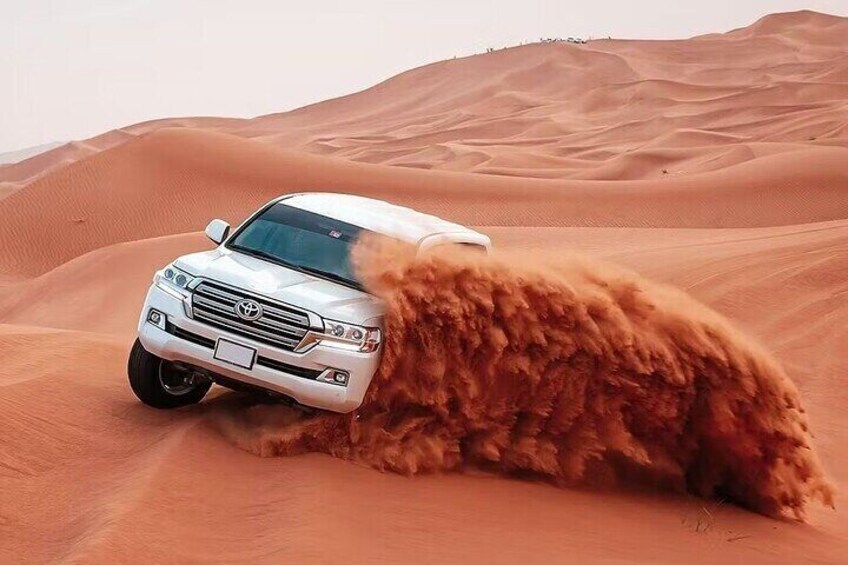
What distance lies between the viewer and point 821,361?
1265cm

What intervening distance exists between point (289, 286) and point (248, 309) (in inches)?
13.3

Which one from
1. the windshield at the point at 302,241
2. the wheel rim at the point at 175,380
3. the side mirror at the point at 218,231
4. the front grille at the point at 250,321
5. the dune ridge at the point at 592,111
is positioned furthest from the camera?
the dune ridge at the point at 592,111

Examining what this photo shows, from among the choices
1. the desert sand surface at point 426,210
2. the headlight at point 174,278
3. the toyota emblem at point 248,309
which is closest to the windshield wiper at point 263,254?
the headlight at point 174,278

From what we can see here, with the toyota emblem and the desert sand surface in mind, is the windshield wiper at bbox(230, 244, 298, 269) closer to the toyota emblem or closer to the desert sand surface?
the toyota emblem

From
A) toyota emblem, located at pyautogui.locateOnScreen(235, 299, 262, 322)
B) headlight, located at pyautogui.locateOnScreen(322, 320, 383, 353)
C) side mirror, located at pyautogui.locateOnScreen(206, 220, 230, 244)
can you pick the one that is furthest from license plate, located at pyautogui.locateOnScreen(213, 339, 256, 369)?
side mirror, located at pyautogui.locateOnScreen(206, 220, 230, 244)

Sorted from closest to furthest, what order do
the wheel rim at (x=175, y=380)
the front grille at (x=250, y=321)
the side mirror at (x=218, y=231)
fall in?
the front grille at (x=250, y=321), the wheel rim at (x=175, y=380), the side mirror at (x=218, y=231)

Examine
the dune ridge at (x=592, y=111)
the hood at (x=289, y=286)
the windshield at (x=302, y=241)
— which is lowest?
the dune ridge at (x=592, y=111)

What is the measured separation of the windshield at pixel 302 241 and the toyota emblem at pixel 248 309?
0.69 m

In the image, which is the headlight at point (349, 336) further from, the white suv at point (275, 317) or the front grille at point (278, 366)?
the front grille at point (278, 366)

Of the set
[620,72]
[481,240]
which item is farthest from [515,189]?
[620,72]

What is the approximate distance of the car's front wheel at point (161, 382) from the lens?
25.4 ft

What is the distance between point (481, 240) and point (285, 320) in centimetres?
206

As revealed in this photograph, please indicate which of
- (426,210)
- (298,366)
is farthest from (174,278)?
(426,210)

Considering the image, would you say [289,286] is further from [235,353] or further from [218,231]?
[218,231]
